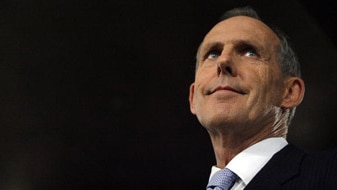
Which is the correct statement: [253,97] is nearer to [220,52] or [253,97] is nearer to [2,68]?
[220,52]

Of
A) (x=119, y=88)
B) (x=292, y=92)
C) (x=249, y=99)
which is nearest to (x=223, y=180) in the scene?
(x=249, y=99)

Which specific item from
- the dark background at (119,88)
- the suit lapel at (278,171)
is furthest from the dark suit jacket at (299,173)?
the dark background at (119,88)

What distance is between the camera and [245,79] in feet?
4.14

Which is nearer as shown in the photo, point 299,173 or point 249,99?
point 299,173

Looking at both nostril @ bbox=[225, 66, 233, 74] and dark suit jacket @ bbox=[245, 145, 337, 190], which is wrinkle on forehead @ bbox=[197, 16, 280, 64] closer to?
nostril @ bbox=[225, 66, 233, 74]

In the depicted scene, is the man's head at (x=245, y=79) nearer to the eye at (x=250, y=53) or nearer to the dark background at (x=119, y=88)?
the eye at (x=250, y=53)

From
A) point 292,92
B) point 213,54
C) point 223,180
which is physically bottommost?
point 223,180

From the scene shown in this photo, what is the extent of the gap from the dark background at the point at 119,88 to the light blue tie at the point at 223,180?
1068 mm

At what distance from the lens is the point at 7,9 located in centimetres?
241

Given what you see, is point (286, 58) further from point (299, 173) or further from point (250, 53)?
point (299, 173)

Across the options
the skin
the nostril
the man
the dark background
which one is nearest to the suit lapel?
the man

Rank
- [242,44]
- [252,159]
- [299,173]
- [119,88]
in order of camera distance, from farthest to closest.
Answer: [119,88]
[242,44]
[252,159]
[299,173]

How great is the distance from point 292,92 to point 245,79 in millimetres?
166

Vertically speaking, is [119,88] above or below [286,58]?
below
